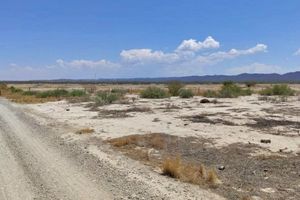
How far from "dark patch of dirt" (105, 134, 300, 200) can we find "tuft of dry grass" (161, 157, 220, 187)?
0.95 ft

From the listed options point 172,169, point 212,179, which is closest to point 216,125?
point 172,169

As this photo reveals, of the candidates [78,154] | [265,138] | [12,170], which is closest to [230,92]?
[265,138]

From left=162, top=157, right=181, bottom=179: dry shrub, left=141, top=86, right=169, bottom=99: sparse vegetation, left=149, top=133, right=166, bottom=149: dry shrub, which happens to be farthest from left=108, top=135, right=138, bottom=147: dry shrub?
left=141, top=86, right=169, bottom=99: sparse vegetation

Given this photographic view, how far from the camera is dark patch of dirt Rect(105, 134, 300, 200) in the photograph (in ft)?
35.7

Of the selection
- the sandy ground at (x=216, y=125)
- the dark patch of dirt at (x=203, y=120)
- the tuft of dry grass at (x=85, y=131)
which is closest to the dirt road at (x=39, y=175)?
the tuft of dry grass at (x=85, y=131)

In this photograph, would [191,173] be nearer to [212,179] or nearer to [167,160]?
[212,179]

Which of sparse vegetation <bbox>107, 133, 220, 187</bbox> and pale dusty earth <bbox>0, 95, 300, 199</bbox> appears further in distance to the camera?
sparse vegetation <bbox>107, 133, 220, 187</bbox>

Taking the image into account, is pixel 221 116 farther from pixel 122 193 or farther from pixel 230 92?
pixel 230 92

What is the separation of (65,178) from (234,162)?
5236mm

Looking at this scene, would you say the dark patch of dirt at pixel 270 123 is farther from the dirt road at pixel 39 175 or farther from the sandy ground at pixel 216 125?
the dirt road at pixel 39 175

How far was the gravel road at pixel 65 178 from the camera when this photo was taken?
395 inches

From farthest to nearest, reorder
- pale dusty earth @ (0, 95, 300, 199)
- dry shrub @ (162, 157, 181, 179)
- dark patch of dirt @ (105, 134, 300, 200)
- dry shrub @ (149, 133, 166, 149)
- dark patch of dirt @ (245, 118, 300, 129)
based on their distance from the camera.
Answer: dark patch of dirt @ (245, 118, 300, 129) → dry shrub @ (149, 133, 166, 149) → dry shrub @ (162, 157, 181, 179) → dark patch of dirt @ (105, 134, 300, 200) → pale dusty earth @ (0, 95, 300, 199)

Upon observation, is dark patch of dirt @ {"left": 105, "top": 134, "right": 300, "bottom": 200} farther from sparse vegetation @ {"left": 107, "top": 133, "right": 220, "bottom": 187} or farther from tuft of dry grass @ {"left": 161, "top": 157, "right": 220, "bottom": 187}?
tuft of dry grass @ {"left": 161, "top": 157, "right": 220, "bottom": 187}

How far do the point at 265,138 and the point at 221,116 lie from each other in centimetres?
940
